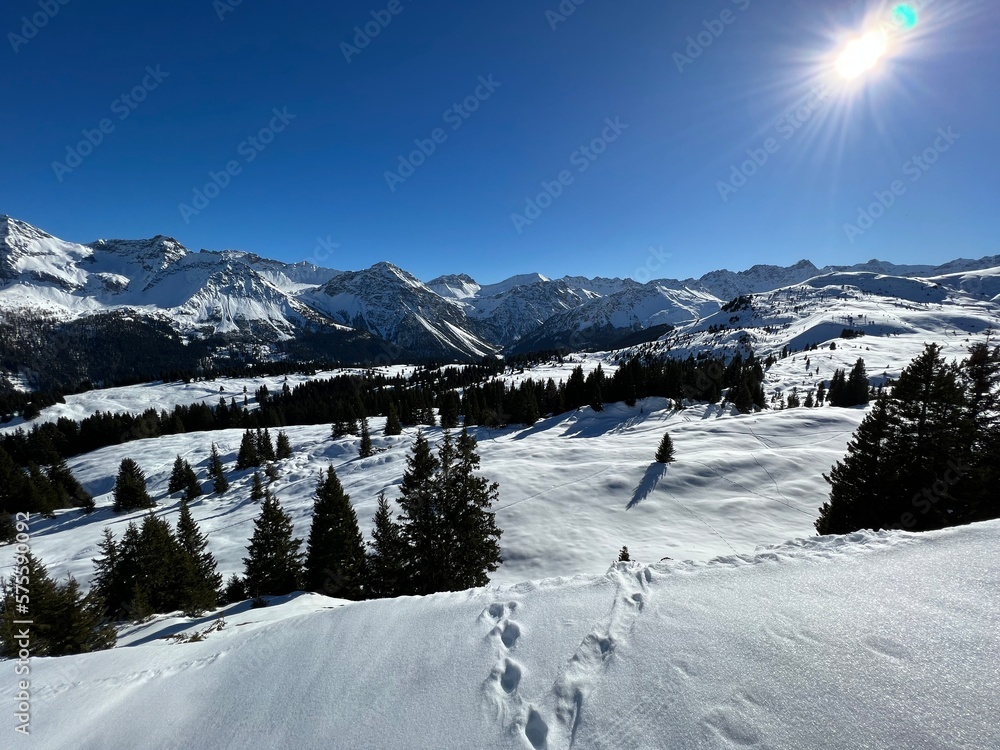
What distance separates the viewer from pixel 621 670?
4742mm

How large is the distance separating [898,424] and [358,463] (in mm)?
49636

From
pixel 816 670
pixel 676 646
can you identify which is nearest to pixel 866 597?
pixel 816 670

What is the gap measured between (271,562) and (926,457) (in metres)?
32.2

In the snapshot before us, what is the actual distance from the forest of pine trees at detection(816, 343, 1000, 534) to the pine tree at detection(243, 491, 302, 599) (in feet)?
92.0

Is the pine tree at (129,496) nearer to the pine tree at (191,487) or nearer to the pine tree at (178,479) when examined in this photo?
Answer: the pine tree at (191,487)

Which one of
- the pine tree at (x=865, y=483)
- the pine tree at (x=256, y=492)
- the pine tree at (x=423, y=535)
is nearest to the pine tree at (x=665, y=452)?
the pine tree at (x=865, y=483)

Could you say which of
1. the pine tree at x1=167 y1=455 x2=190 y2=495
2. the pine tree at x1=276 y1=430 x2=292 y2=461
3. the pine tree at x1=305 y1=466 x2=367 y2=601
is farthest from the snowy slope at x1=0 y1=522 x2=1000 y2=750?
the pine tree at x1=276 y1=430 x2=292 y2=461

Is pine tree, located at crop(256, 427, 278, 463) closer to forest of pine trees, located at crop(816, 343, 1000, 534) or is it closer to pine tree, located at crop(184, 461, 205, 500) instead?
pine tree, located at crop(184, 461, 205, 500)

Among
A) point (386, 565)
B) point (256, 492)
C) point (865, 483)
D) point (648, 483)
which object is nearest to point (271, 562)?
point (386, 565)

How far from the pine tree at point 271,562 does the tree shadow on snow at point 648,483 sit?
22.7m

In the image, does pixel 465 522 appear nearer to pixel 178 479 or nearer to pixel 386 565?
pixel 386 565

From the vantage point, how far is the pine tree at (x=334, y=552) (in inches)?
795

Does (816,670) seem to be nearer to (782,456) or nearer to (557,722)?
(557,722)

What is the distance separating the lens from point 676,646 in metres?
5.00
